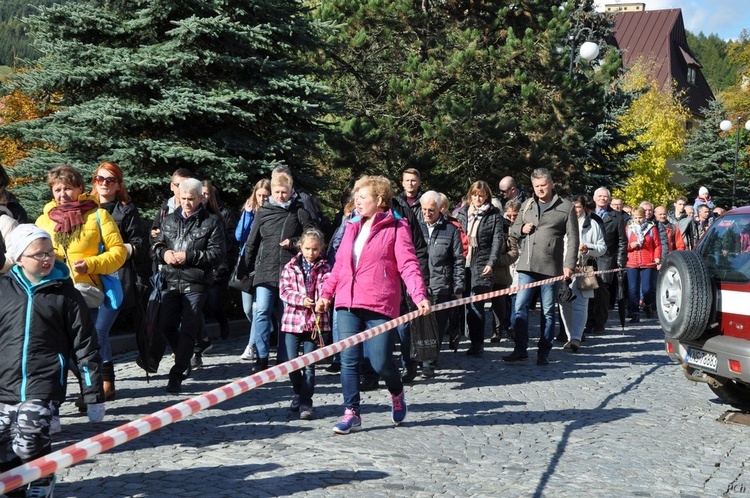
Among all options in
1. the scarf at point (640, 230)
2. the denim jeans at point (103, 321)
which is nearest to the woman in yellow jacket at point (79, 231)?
the denim jeans at point (103, 321)

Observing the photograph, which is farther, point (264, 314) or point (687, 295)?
point (264, 314)

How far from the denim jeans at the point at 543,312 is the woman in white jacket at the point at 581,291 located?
1.18m

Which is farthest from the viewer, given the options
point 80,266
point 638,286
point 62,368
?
point 638,286

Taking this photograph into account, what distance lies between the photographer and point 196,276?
28.6ft

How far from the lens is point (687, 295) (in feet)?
24.6

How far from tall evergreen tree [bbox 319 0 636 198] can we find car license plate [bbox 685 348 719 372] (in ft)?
43.4

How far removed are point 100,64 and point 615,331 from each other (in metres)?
8.30

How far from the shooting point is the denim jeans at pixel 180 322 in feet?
28.0

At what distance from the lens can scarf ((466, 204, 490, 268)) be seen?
11.2 meters

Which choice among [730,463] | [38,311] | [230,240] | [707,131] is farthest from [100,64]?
[707,131]

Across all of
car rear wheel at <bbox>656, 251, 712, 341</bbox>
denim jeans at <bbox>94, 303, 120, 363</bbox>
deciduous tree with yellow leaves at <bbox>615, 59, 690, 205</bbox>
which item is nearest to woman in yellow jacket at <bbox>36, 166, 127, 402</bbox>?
denim jeans at <bbox>94, 303, 120, 363</bbox>

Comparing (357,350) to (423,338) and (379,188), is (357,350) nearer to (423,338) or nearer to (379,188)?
(379,188)

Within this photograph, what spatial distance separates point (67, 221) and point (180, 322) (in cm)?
181

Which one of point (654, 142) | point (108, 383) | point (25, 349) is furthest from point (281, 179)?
point (654, 142)
